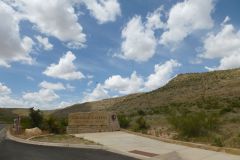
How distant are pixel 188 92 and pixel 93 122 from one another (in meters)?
48.3

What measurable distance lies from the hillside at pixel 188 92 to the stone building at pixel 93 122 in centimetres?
3158

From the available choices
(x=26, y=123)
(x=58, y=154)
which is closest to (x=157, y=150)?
(x=58, y=154)

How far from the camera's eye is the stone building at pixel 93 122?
23031mm

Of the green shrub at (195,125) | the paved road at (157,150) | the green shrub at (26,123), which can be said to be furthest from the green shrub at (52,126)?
the green shrub at (195,125)

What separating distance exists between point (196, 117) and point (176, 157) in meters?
6.44

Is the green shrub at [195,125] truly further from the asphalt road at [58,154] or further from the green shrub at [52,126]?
the green shrub at [52,126]

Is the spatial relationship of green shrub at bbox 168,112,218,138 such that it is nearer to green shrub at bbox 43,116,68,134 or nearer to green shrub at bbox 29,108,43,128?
green shrub at bbox 43,116,68,134

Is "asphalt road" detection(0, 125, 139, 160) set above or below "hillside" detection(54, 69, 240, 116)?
below

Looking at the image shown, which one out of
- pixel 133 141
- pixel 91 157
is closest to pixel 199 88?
pixel 133 141

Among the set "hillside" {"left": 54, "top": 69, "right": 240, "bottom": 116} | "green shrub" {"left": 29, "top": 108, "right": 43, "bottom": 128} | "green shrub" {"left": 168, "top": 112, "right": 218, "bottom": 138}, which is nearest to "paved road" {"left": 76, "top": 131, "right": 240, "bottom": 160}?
"green shrub" {"left": 168, "top": 112, "right": 218, "bottom": 138}

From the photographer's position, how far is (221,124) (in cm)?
2000

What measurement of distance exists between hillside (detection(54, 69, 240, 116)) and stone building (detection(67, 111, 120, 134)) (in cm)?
3158

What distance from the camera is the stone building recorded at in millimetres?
23031

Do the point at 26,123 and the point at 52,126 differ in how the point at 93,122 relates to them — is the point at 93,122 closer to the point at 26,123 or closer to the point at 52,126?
the point at 52,126
